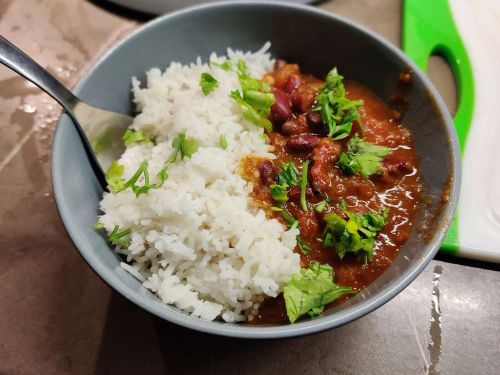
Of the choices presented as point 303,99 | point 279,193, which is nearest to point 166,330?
point 279,193

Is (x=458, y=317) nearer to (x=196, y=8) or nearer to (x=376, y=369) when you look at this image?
(x=376, y=369)

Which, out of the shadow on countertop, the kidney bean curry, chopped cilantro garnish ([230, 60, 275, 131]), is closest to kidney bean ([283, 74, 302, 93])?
the kidney bean curry

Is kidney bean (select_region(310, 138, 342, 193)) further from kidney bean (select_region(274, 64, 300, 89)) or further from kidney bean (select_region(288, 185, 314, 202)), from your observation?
kidney bean (select_region(274, 64, 300, 89))

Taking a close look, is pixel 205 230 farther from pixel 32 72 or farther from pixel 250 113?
pixel 32 72

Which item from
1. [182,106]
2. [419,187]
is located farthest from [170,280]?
[419,187]

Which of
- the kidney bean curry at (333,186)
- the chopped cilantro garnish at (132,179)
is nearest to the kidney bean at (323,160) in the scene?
A: the kidney bean curry at (333,186)

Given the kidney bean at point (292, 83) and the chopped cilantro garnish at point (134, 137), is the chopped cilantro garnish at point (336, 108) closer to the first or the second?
the kidney bean at point (292, 83)
